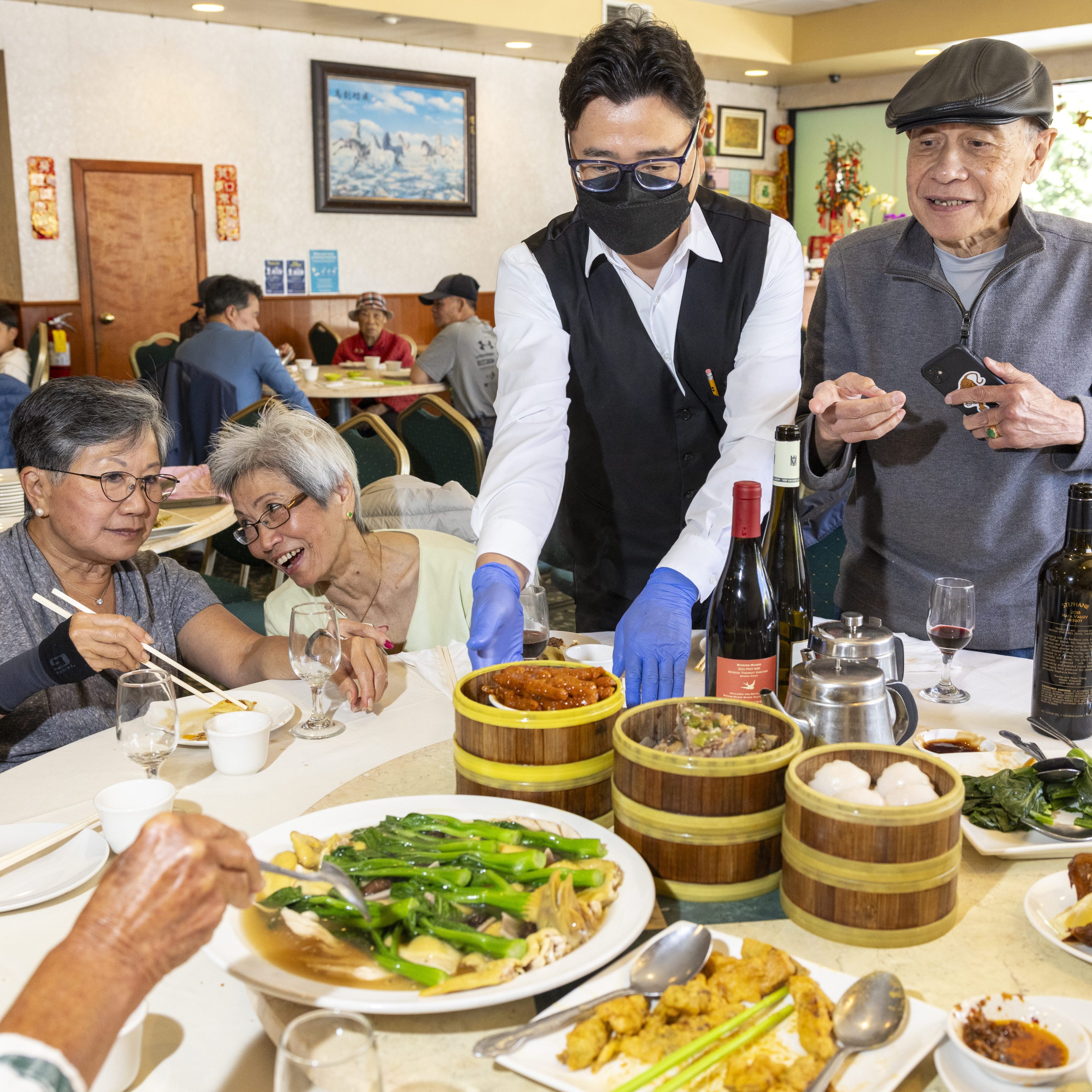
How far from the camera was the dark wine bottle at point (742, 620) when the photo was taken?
1436mm

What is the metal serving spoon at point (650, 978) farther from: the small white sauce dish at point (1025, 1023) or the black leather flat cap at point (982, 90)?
the black leather flat cap at point (982, 90)

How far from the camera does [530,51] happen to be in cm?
1001

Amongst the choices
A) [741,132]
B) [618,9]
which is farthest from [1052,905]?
[741,132]

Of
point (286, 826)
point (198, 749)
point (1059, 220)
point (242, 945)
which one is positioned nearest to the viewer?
point (242, 945)

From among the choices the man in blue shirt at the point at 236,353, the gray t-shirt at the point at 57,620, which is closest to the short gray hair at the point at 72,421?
the gray t-shirt at the point at 57,620

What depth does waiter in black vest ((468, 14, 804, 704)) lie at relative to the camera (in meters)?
1.71

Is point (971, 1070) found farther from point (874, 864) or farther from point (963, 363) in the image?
point (963, 363)

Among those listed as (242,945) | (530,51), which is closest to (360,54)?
(530,51)

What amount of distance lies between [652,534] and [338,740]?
979 mm

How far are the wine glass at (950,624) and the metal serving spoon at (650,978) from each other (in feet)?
2.82

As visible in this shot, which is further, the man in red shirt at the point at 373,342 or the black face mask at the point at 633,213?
the man in red shirt at the point at 373,342

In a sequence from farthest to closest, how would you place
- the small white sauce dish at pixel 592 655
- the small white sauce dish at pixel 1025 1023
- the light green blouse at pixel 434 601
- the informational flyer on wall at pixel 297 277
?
1. the informational flyer on wall at pixel 297 277
2. the light green blouse at pixel 434 601
3. the small white sauce dish at pixel 592 655
4. the small white sauce dish at pixel 1025 1023

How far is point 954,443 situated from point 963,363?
0.21 meters

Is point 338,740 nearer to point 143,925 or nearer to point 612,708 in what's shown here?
point 612,708
